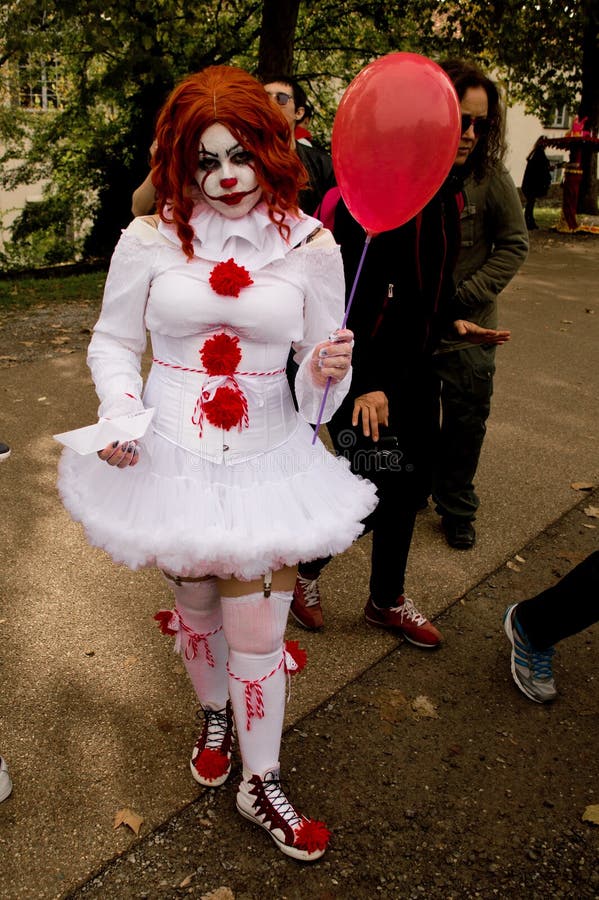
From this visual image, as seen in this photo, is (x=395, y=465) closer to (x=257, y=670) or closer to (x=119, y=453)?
(x=257, y=670)

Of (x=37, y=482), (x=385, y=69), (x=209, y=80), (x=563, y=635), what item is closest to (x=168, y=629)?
(x=563, y=635)

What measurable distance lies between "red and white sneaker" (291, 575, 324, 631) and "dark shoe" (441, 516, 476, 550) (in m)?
0.96

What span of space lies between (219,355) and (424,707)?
59.6 inches

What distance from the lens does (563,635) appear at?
2670 mm

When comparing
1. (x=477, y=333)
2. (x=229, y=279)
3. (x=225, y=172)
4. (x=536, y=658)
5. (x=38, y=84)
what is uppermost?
(x=38, y=84)

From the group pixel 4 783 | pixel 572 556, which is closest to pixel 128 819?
pixel 4 783

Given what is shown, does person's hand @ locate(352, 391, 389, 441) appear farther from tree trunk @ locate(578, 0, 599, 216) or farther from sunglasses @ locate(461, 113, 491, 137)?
tree trunk @ locate(578, 0, 599, 216)

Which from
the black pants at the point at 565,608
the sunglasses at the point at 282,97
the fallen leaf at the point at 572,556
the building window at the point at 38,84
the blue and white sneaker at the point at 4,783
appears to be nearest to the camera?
the blue and white sneaker at the point at 4,783

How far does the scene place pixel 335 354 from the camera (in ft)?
6.78

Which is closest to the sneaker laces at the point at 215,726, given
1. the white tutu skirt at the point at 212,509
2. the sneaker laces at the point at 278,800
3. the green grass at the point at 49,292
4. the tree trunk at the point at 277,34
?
the sneaker laces at the point at 278,800

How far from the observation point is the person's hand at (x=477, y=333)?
11.0 feet

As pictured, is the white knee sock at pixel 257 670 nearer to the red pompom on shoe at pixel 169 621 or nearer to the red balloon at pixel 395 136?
the red pompom on shoe at pixel 169 621

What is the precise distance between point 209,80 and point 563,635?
2.07 meters

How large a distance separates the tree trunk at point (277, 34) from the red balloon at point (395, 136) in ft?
26.7
